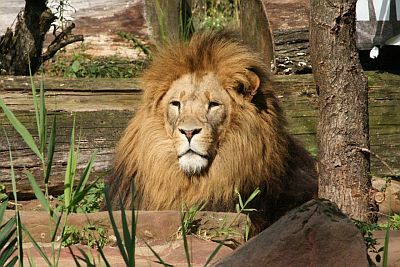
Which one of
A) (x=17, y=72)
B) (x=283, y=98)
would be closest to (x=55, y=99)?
(x=17, y=72)

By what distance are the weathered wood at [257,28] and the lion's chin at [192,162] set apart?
1713 millimetres

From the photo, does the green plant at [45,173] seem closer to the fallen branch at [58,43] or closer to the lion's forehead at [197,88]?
the lion's forehead at [197,88]

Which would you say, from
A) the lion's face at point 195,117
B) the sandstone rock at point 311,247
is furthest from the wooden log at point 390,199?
the sandstone rock at point 311,247

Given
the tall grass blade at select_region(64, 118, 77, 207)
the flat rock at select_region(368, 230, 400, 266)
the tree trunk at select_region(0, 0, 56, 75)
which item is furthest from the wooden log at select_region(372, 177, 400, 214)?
the tall grass blade at select_region(64, 118, 77, 207)

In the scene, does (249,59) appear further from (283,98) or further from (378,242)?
(378,242)

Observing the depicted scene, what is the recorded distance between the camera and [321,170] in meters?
4.61

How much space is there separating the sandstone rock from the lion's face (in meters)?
2.04

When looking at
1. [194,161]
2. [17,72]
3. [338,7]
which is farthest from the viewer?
Result: [17,72]

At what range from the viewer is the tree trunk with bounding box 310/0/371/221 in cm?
439

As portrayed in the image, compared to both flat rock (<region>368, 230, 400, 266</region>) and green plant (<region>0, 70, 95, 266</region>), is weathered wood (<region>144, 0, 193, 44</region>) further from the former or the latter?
green plant (<region>0, 70, 95, 266</region>)

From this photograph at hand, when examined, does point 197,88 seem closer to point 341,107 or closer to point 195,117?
point 195,117

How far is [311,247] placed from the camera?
10.0 feet

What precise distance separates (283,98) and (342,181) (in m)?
2.02

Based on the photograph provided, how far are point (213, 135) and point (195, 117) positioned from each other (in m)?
0.14
